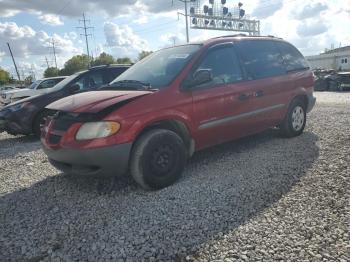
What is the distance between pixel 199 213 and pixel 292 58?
13.6 feet

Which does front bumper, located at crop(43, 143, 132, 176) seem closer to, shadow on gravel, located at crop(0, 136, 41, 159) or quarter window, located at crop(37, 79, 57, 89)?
shadow on gravel, located at crop(0, 136, 41, 159)

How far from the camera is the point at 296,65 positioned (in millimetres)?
6434

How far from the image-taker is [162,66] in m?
4.88

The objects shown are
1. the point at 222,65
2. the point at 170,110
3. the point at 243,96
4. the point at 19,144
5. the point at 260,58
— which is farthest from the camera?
the point at 19,144

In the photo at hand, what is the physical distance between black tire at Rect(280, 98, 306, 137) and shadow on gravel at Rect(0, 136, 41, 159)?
510 cm

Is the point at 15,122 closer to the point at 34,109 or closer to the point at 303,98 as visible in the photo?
the point at 34,109

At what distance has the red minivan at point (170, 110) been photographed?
3.87m

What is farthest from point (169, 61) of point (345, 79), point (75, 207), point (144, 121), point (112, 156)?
point (345, 79)

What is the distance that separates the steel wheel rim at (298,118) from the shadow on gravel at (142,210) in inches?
49.4

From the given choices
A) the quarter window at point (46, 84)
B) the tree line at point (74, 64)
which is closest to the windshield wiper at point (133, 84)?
the quarter window at point (46, 84)

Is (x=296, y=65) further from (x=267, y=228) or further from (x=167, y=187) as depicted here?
(x=267, y=228)

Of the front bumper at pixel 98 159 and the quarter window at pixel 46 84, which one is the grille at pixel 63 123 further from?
the quarter window at pixel 46 84

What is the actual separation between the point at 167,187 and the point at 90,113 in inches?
51.4

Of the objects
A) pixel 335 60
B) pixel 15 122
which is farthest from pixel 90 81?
pixel 335 60
